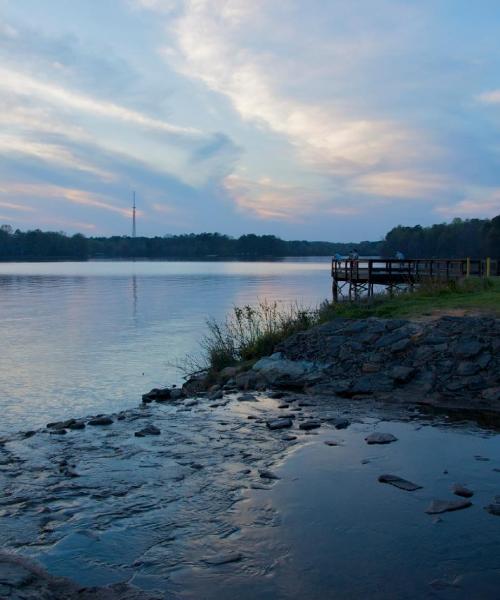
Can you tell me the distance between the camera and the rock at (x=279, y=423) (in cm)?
1019

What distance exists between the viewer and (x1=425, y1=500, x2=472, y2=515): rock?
6.59 metres

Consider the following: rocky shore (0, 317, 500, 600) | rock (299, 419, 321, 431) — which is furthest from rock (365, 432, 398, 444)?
rock (299, 419, 321, 431)

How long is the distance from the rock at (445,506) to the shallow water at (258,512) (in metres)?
0.08

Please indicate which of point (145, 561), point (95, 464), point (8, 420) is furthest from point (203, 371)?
point (145, 561)

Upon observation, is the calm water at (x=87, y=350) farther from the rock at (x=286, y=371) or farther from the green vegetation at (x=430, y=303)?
the green vegetation at (x=430, y=303)

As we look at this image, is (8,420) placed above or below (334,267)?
below

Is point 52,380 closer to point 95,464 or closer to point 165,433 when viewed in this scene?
point 165,433

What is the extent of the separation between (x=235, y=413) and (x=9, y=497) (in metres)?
5.00

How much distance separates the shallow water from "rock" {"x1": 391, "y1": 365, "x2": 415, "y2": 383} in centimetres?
252

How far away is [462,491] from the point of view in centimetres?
707

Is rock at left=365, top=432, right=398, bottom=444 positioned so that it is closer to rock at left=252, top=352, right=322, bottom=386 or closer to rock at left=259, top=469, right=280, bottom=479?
rock at left=259, top=469, right=280, bottom=479

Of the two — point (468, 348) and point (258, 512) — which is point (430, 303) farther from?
point (258, 512)

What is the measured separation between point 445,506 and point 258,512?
6.59 ft

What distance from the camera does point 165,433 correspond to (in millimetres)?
10211
